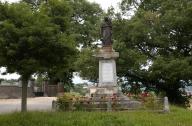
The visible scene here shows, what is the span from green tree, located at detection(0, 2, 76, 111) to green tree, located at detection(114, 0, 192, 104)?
14934mm

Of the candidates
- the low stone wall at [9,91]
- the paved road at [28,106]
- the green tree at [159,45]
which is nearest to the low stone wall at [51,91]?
the low stone wall at [9,91]

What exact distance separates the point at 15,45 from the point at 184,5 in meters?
19.7

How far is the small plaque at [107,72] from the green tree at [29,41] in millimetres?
4972

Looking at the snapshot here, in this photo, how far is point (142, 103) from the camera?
2234cm

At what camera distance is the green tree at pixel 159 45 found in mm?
34781

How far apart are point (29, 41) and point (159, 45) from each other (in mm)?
18665

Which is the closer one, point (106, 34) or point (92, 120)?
point (92, 120)

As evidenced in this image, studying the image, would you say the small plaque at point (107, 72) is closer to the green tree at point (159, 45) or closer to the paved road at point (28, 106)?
the paved road at point (28, 106)

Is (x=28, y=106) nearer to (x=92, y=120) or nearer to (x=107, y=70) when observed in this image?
(x=107, y=70)

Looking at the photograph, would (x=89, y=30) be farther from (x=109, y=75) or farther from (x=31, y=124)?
(x=31, y=124)

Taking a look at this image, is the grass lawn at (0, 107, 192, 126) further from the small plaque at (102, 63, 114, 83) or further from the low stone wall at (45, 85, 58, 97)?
the low stone wall at (45, 85, 58, 97)

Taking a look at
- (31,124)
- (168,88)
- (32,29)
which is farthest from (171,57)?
(31,124)

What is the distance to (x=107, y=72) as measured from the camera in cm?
2528

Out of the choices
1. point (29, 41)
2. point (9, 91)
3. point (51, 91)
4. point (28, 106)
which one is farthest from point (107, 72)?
point (51, 91)
